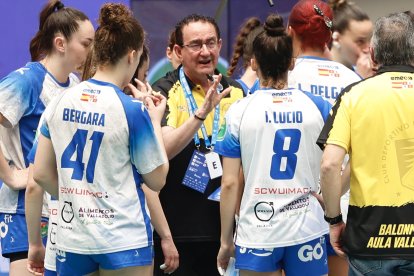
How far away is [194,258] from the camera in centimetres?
501

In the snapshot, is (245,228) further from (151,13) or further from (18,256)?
(151,13)

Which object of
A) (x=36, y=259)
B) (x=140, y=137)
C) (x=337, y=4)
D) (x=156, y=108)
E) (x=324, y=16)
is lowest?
(x=36, y=259)

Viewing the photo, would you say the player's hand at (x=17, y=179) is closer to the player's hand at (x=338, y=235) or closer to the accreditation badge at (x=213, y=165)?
the accreditation badge at (x=213, y=165)

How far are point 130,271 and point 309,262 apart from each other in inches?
35.9

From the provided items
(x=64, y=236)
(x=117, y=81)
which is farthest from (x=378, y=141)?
(x=64, y=236)

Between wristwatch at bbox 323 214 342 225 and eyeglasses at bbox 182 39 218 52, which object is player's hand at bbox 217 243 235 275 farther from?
eyeglasses at bbox 182 39 218 52

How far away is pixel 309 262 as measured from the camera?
4320 millimetres

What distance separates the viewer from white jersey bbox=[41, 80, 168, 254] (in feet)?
12.7

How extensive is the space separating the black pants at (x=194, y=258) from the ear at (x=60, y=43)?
117 cm

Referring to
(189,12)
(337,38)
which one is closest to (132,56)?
(337,38)

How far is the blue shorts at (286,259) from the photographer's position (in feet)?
14.0

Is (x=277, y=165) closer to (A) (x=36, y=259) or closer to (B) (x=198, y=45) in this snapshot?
(B) (x=198, y=45)

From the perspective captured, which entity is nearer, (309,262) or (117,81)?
(117,81)

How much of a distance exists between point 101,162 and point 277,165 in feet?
2.85
